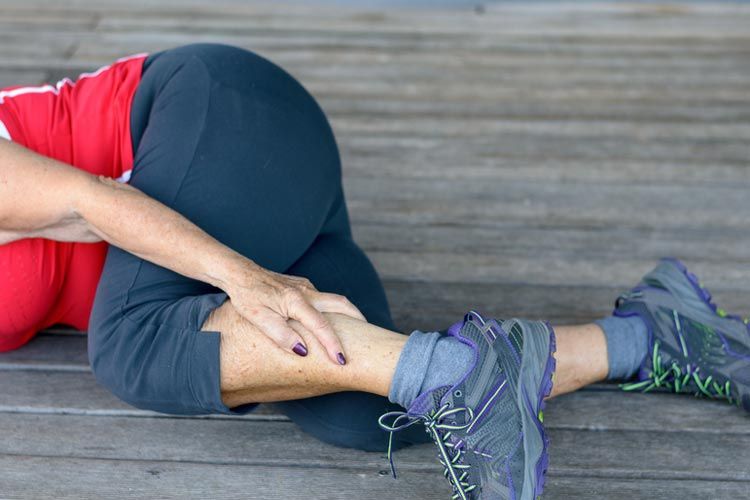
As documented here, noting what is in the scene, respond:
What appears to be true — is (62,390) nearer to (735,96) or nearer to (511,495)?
(511,495)

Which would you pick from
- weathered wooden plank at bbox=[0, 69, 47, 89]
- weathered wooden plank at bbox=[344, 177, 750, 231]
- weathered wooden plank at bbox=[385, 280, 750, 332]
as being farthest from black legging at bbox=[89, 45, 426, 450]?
weathered wooden plank at bbox=[0, 69, 47, 89]

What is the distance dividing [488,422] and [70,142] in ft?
2.79

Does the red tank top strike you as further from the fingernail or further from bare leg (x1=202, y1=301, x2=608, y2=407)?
the fingernail

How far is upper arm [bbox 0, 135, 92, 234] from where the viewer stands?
141 centimetres

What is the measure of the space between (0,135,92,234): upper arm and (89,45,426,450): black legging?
134 millimetres

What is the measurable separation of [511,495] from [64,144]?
36.9 inches

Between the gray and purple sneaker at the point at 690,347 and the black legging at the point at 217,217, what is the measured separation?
1.47 feet

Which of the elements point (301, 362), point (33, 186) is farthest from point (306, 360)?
point (33, 186)

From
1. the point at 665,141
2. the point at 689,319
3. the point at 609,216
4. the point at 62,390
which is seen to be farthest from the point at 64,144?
the point at 665,141

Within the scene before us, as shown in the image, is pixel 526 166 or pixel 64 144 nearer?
pixel 64 144

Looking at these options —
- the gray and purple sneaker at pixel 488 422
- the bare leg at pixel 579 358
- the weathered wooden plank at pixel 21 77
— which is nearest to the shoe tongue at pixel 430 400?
the gray and purple sneaker at pixel 488 422

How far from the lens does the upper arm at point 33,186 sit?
1412mm

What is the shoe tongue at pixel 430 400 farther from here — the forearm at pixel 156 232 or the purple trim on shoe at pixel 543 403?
the forearm at pixel 156 232

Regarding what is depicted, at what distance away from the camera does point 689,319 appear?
1693 mm
